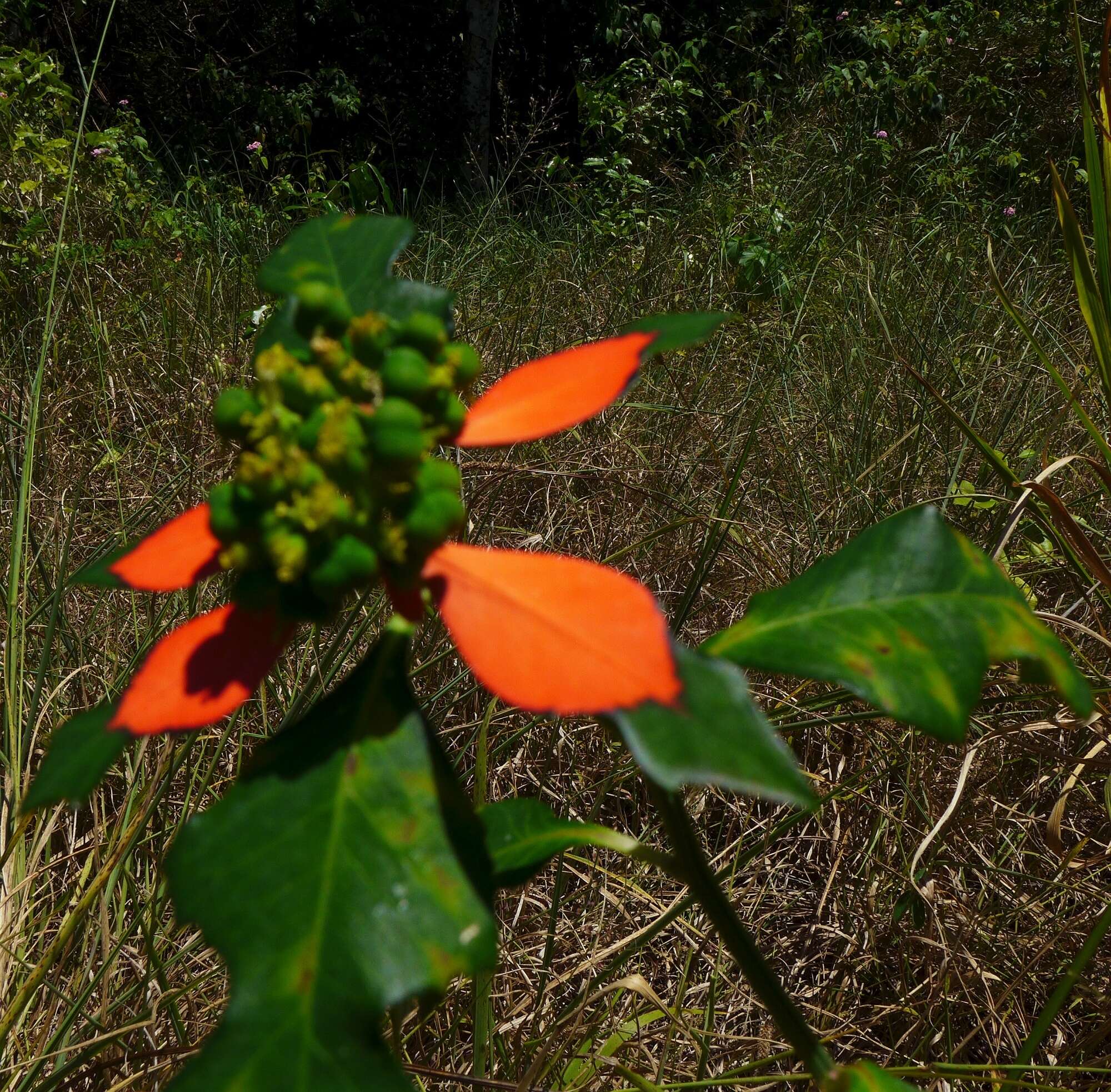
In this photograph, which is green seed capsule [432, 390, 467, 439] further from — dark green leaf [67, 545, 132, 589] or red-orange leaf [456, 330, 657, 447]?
dark green leaf [67, 545, 132, 589]

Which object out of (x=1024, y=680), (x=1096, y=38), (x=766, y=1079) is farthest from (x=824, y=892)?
(x=1096, y=38)

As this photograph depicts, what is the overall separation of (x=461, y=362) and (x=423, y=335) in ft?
0.10

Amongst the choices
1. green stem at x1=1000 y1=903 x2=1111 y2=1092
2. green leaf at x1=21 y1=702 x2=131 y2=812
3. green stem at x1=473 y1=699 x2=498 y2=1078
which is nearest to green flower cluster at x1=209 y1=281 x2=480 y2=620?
green leaf at x1=21 y1=702 x2=131 y2=812

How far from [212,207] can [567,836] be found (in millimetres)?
3519

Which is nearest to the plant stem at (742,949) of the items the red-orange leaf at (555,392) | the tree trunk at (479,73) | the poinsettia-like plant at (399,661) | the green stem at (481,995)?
the poinsettia-like plant at (399,661)

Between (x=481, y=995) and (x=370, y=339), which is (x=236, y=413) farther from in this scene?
(x=481, y=995)

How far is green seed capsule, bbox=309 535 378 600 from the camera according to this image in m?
0.47

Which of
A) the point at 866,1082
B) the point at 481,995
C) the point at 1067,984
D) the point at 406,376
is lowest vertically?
the point at 481,995

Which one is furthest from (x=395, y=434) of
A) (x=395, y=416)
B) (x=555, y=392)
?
(x=555, y=392)

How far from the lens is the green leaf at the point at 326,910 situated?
1.30 ft

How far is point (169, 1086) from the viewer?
1.33ft

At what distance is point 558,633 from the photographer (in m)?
0.44

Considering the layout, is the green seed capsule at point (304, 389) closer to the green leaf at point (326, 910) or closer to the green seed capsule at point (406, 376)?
the green seed capsule at point (406, 376)

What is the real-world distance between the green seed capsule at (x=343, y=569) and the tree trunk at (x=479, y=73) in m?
5.99
